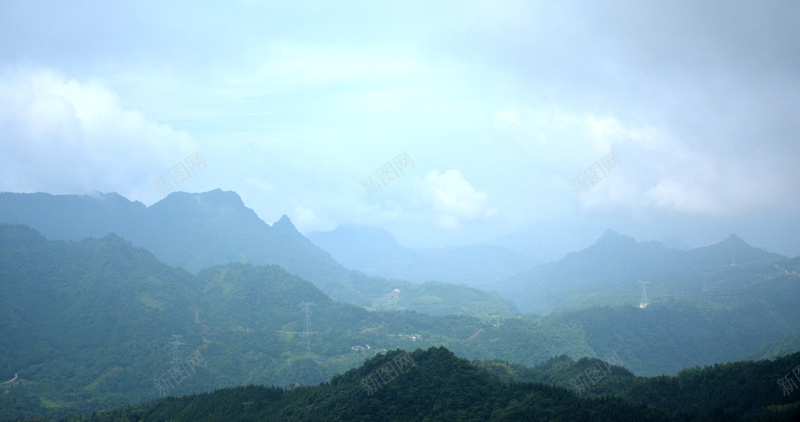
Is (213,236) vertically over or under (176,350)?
over

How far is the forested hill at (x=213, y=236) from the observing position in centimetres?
11225

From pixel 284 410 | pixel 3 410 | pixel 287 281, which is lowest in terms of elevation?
pixel 284 410

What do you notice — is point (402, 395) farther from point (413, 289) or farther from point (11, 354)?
point (413, 289)

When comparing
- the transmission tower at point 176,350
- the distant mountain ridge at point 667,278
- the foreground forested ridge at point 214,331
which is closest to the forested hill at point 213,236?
the distant mountain ridge at point 667,278

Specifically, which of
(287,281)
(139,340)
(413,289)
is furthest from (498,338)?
(413,289)

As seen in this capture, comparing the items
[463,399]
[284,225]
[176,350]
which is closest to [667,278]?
[284,225]

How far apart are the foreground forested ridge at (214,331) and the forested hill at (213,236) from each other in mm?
34819

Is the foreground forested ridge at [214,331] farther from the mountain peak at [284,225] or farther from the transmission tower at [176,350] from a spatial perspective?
the mountain peak at [284,225]

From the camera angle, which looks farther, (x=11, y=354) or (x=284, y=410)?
(x=11, y=354)

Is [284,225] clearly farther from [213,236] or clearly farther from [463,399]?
[463,399]

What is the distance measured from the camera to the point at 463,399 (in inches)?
1366

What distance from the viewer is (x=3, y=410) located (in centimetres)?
4559

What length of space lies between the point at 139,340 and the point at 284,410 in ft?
131

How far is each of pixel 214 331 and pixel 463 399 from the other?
55988mm
